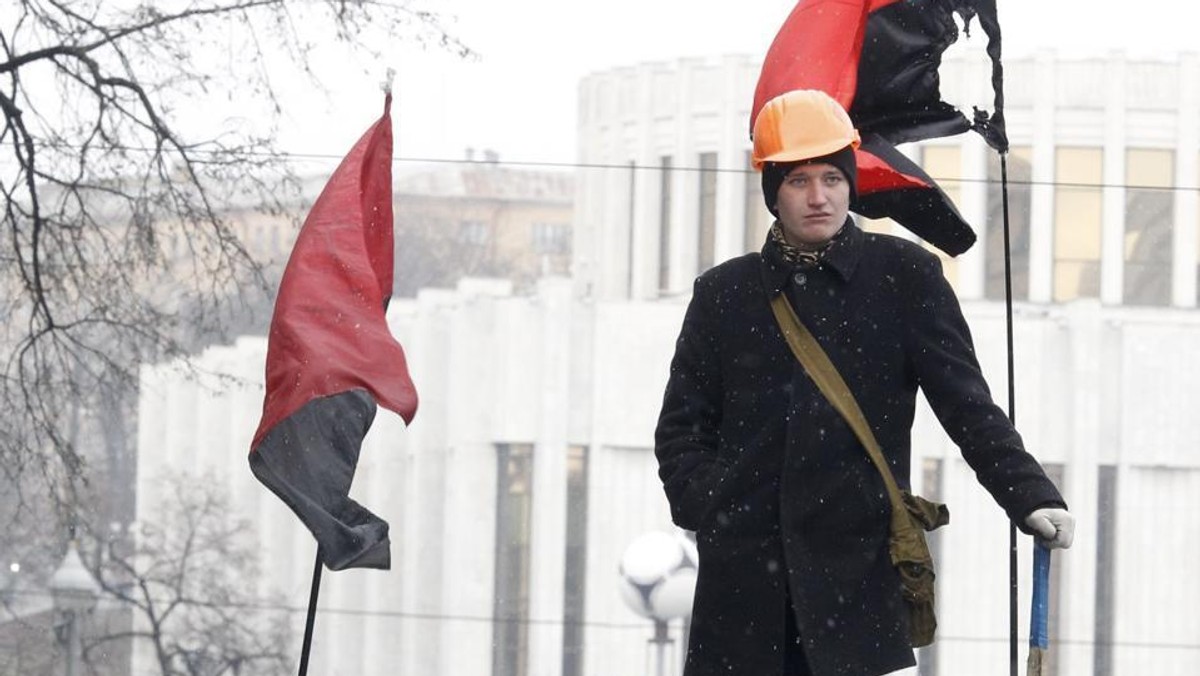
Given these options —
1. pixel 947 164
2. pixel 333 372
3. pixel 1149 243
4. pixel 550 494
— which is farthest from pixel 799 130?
pixel 1149 243

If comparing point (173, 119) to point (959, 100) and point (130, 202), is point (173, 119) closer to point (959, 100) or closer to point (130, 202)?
point (130, 202)

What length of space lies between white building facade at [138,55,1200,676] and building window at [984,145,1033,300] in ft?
0.22

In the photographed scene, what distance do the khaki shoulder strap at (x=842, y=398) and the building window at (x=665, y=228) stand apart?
71.3 ft

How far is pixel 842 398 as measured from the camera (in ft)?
10.7

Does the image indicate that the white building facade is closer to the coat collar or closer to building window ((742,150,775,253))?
building window ((742,150,775,253))

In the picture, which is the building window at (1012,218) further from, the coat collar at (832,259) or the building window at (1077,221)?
the coat collar at (832,259)

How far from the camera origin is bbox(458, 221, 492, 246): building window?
21594 millimetres

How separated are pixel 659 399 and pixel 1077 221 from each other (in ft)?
20.9

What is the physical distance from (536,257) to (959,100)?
5.29 m

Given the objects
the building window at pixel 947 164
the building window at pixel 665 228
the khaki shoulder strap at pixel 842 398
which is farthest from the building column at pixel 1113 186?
the khaki shoulder strap at pixel 842 398

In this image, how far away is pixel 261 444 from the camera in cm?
392

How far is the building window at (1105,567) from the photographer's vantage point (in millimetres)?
29188

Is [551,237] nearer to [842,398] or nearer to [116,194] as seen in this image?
[116,194]


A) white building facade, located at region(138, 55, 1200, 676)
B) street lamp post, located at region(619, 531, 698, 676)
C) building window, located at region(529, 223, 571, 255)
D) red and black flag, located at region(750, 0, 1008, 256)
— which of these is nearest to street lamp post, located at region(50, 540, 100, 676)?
street lamp post, located at region(619, 531, 698, 676)
